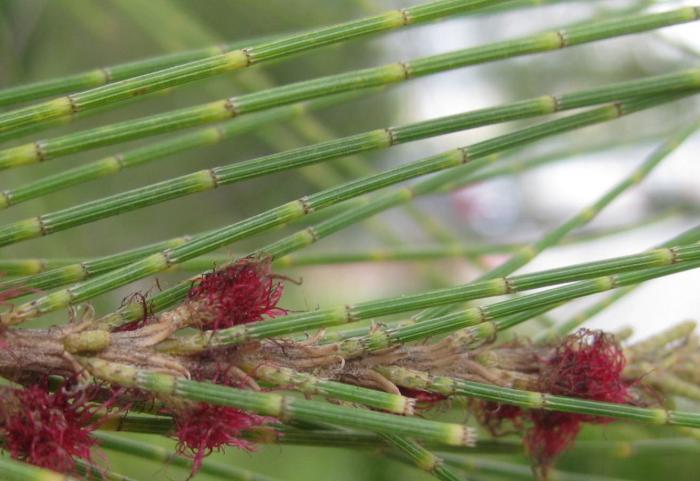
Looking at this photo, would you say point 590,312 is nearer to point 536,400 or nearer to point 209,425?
point 536,400

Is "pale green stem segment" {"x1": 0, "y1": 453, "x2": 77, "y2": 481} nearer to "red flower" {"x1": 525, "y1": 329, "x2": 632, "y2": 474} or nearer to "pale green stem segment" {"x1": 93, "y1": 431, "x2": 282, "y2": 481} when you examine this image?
"pale green stem segment" {"x1": 93, "y1": 431, "x2": 282, "y2": 481}

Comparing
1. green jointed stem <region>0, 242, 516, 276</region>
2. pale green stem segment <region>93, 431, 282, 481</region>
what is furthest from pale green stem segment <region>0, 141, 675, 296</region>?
pale green stem segment <region>93, 431, 282, 481</region>

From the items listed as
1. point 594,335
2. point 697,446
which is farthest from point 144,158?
point 697,446

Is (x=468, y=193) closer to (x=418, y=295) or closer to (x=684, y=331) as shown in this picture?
(x=684, y=331)

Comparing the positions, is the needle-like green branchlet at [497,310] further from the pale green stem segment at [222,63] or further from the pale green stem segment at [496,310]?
the pale green stem segment at [222,63]

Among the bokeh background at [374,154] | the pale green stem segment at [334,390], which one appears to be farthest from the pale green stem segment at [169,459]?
the pale green stem segment at [334,390]

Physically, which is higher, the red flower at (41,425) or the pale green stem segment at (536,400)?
the pale green stem segment at (536,400)
